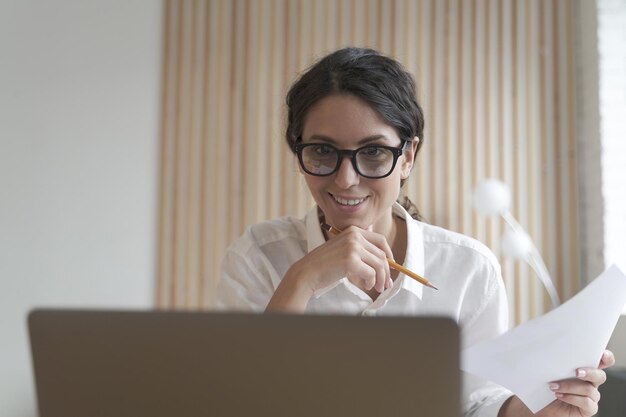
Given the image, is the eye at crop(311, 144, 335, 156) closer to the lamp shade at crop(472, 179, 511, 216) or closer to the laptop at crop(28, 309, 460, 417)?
the laptop at crop(28, 309, 460, 417)

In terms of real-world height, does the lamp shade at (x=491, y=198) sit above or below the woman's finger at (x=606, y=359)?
above

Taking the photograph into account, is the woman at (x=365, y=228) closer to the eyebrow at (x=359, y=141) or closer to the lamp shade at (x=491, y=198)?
the eyebrow at (x=359, y=141)

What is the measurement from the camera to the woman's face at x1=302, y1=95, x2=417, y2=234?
1.68 meters

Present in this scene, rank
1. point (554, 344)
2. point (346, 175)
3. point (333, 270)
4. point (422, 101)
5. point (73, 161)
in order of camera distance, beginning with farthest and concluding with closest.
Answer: point (422, 101), point (73, 161), point (346, 175), point (333, 270), point (554, 344)

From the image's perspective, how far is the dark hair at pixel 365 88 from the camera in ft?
5.72

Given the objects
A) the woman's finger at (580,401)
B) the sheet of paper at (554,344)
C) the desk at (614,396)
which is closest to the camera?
the sheet of paper at (554,344)

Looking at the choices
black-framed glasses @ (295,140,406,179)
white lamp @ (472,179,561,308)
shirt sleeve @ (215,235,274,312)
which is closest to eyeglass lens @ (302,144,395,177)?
black-framed glasses @ (295,140,406,179)

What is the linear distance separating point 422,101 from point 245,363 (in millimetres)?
4010

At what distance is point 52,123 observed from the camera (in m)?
3.65

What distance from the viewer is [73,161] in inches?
152

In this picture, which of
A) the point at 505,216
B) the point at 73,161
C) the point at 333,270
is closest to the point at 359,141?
the point at 333,270

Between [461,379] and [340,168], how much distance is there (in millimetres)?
1019

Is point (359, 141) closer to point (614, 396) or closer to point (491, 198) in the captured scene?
point (614, 396)

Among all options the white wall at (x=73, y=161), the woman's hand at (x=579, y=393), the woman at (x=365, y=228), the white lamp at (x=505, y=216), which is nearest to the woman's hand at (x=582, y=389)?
the woman's hand at (x=579, y=393)
